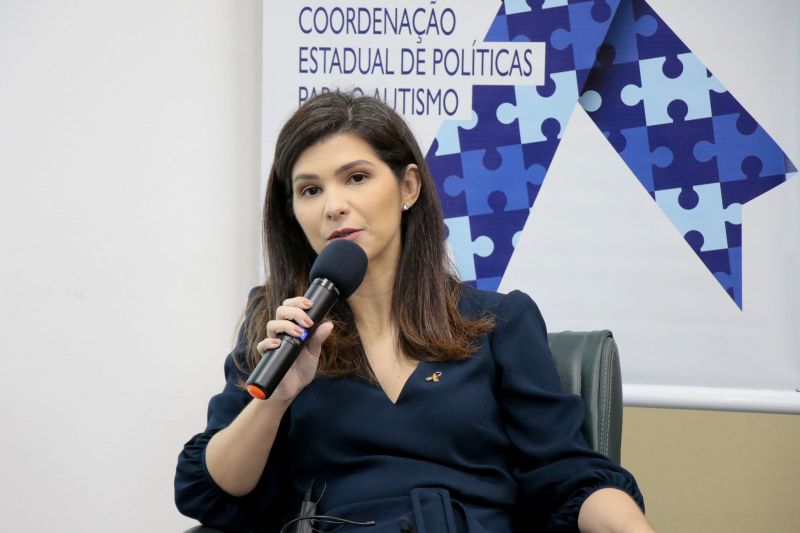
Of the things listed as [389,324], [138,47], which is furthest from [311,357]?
[138,47]

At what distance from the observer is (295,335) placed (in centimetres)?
118

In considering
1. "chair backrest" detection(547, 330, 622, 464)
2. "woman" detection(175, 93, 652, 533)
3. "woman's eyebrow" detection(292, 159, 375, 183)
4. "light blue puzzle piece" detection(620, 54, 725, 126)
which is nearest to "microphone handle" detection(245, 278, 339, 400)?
"woman" detection(175, 93, 652, 533)

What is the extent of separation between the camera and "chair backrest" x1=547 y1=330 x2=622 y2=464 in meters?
1.61

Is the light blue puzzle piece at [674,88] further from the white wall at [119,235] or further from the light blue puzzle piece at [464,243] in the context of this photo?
the white wall at [119,235]

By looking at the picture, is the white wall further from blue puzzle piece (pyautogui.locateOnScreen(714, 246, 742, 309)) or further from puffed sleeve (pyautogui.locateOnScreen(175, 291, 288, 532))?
blue puzzle piece (pyautogui.locateOnScreen(714, 246, 742, 309))

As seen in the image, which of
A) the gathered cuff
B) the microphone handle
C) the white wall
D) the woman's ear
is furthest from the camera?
the white wall

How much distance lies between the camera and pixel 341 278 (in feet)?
4.27

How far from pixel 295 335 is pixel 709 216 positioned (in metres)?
1.40

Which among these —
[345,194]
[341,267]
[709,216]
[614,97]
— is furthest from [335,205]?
[709,216]

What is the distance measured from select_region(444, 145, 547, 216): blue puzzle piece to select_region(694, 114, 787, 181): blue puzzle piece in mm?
424

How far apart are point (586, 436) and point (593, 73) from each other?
103cm

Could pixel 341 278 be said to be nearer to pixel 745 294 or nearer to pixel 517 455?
pixel 517 455

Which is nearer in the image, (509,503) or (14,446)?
(509,503)

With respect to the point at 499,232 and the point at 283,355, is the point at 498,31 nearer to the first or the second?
the point at 499,232
